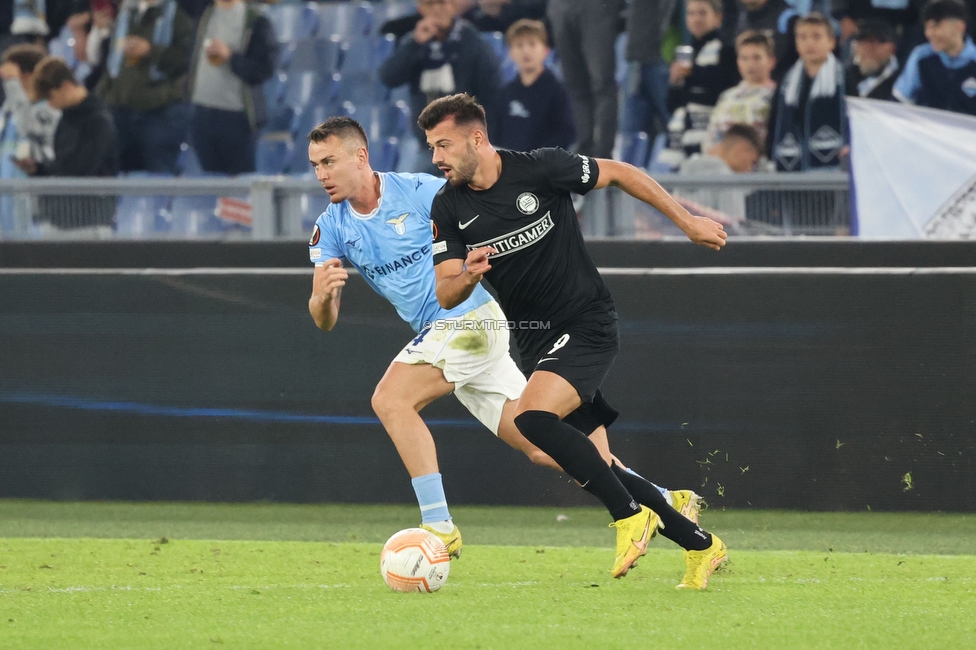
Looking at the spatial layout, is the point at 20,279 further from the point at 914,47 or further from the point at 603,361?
the point at 914,47

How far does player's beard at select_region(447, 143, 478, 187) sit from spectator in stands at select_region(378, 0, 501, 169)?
5.82 meters

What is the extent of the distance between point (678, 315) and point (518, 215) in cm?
294

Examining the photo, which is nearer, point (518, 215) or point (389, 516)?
point (518, 215)

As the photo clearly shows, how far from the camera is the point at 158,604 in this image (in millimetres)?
5566

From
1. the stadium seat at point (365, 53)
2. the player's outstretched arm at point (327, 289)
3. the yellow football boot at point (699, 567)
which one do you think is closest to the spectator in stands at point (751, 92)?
the stadium seat at point (365, 53)

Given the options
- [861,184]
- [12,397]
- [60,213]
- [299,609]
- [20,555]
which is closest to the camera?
[299,609]

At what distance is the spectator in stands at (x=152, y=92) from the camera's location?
42.3 ft

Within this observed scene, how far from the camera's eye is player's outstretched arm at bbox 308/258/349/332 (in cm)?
584

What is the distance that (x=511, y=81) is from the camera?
11.4 meters

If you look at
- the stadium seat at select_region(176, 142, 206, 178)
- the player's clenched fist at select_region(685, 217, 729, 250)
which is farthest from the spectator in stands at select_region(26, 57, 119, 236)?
the player's clenched fist at select_region(685, 217, 729, 250)

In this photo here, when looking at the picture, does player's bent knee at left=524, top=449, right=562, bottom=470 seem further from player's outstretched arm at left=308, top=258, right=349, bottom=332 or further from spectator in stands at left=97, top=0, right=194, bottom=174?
spectator in stands at left=97, top=0, right=194, bottom=174

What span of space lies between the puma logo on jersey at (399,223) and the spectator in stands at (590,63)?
4.99m

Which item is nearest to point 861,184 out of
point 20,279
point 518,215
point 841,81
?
point 841,81

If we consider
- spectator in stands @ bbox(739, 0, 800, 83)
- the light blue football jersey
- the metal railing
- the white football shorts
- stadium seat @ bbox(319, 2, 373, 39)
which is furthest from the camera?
stadium seat @ bbox(319, 2, 373, 39)
